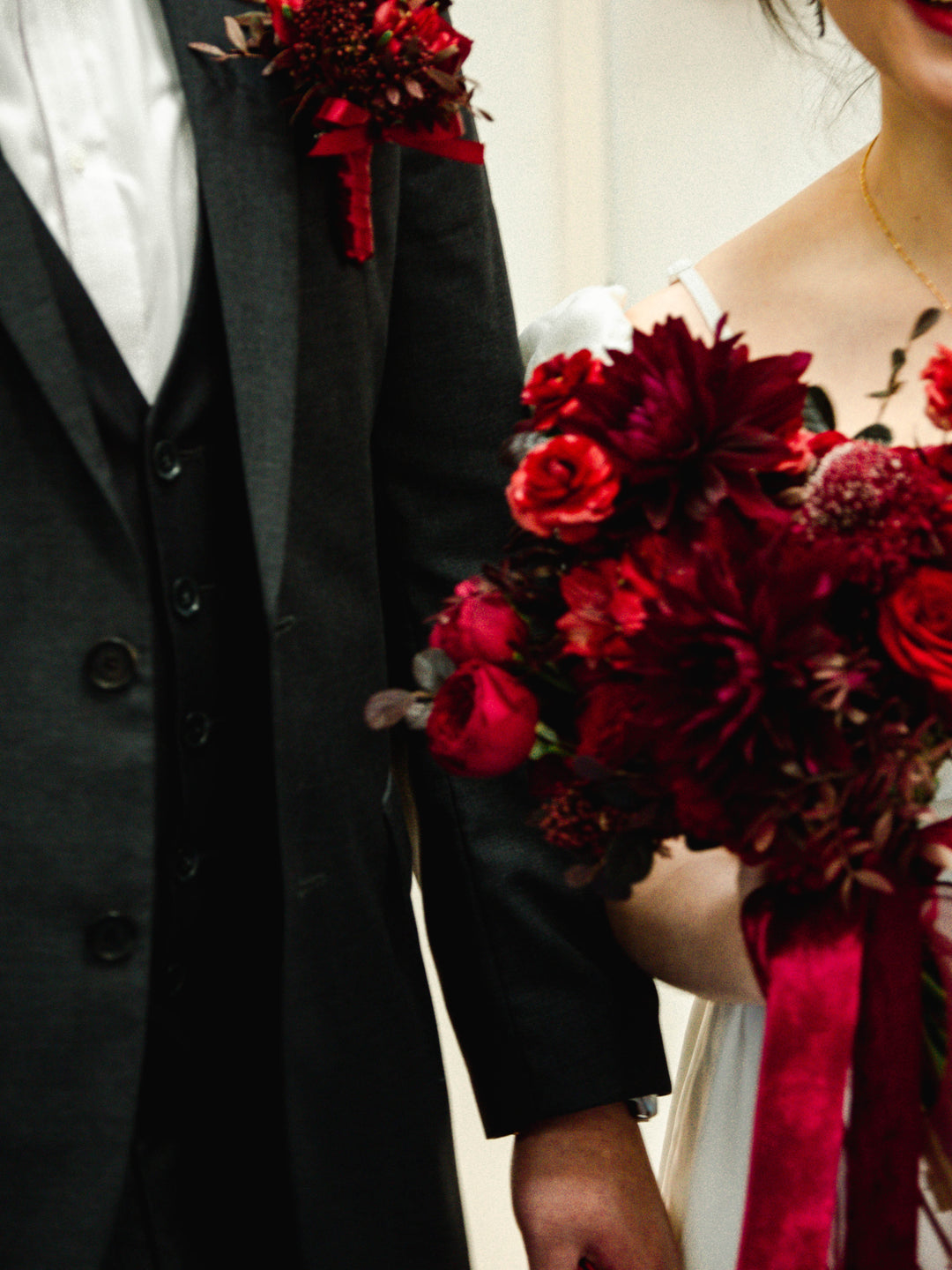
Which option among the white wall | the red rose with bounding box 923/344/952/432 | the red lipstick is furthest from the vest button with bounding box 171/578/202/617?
the white wall

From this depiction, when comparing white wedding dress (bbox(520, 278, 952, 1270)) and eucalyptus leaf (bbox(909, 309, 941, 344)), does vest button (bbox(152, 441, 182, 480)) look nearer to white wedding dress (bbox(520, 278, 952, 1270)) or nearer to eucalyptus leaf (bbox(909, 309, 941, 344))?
white wedding dress (bbox(520, 278, 952, 1270))

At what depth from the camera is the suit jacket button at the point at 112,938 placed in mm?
739

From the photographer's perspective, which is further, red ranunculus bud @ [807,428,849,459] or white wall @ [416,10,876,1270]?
white wall @ [416,10,876,1270]

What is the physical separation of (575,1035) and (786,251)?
0.63 m

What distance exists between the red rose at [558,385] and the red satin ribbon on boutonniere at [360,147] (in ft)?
0.58

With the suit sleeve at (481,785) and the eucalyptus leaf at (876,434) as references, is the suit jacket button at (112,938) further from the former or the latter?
the eucalyptus leaf at (876,434)

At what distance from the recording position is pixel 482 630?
0.71m

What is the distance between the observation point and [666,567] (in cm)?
65

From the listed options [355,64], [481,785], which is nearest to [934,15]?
[355,64]

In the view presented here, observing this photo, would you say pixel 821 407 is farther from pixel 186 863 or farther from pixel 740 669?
pixel 186 863

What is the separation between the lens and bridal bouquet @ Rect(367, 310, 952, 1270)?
0.59m

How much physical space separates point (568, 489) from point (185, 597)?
263 mm

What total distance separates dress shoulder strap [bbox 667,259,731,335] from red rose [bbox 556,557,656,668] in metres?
0.40

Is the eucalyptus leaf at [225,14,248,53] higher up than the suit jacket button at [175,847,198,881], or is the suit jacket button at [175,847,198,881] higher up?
the eucalyptus leaf at [225,14,248,53]
